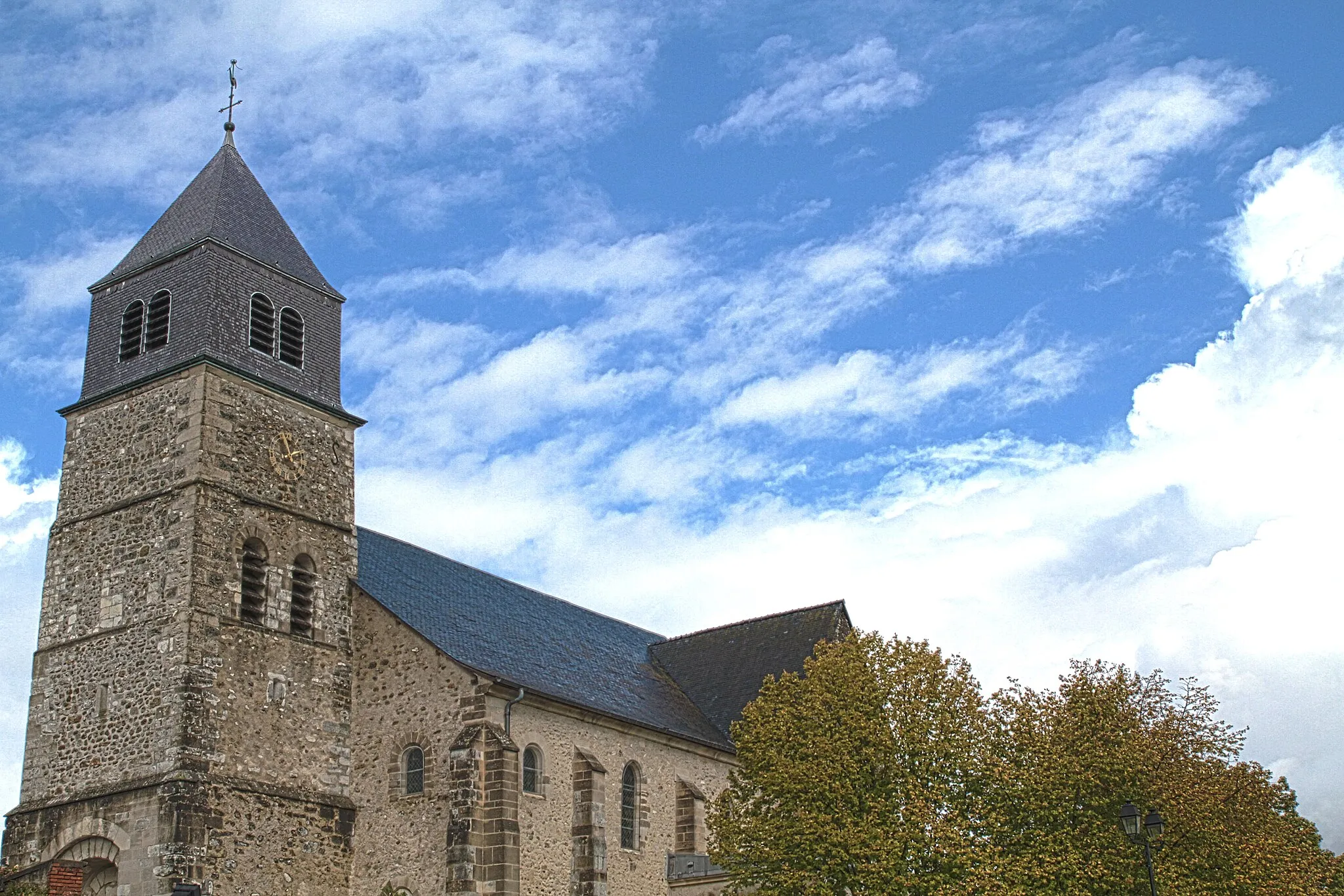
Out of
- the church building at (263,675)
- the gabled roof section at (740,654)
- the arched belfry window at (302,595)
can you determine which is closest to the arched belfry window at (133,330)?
the church building at (263,675)

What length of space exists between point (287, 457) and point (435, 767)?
302 inches

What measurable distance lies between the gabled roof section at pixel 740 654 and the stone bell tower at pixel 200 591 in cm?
1259

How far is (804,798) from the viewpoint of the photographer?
2569 cm

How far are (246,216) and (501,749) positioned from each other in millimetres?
14285

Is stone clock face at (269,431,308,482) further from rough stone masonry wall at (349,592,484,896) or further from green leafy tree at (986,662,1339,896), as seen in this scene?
green leafy tree at (986,662,1339,896)


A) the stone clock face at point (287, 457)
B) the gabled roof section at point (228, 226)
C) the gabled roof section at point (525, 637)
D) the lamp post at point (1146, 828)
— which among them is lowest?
the lamp post at point (1146, 828)

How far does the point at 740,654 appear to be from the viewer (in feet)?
132

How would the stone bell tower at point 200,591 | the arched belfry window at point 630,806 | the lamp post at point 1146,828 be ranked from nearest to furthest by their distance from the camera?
the lamp post at point 1146,828 < the stone bell tower at point 200,591 < the arched belfry window at point 630,806

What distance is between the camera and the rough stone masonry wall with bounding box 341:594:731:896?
89.8 feet

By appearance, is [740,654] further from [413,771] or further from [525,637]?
[413,771]

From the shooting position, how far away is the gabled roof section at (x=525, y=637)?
30.2 meters

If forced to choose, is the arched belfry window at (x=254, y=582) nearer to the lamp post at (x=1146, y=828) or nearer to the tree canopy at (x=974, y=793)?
the tree canopy at (x=974, y=793)

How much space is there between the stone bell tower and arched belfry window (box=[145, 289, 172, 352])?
0.15 ft

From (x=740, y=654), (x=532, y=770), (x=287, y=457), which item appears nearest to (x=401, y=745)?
(x=532, y=770)
